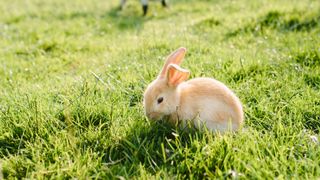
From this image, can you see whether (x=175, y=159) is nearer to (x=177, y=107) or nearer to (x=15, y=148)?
(x=177, y=107)

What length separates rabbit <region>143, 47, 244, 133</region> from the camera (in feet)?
Result: 9.84

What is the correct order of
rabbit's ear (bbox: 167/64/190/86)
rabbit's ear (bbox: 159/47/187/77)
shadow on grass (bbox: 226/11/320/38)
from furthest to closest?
shadow on grass (bbox: 226/11/320/38)
rabbit's ear (bbox: 159/47/187/77)
rabbit's ear (bbox: 167/64/190/86)

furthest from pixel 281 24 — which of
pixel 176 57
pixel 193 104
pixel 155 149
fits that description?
pixel 155 149

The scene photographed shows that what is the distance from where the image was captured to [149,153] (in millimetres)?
2844

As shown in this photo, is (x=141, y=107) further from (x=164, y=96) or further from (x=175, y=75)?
(x=175, y=75)

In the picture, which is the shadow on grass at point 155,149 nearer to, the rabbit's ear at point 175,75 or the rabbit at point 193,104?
the rabbit at point 193,104

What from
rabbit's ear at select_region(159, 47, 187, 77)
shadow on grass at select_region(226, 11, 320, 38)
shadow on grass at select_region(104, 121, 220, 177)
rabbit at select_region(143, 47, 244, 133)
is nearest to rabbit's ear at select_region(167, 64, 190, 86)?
rabbit at select_region(143, 47, 244, 133)

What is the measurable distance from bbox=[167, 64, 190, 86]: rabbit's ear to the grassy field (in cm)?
34

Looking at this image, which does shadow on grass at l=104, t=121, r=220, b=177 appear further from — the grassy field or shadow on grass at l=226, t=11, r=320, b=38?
shadow on grass at l=226, t=11, r=320, b=38

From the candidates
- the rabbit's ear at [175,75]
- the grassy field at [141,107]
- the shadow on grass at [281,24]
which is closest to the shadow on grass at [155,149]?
the grassy field at [141,107]

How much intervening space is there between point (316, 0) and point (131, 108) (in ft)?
22.2

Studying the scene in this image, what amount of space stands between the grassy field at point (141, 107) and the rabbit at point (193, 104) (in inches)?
3.8

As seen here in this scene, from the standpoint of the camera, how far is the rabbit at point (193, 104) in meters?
3.00

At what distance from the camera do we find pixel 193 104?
3.06 m
